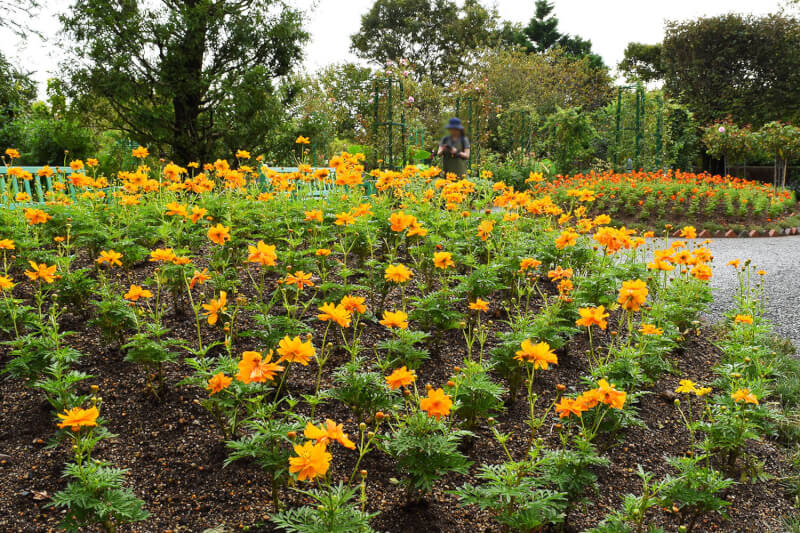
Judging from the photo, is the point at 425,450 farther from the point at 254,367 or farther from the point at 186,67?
the point at 186,67

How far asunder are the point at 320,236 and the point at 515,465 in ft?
7.36

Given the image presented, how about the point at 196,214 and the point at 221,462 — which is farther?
the point at 196,214

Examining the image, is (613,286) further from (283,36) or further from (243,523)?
(283,36)

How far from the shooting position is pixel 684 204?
9.14 meters

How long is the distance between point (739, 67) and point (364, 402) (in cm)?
2811

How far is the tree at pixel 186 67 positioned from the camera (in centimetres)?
747

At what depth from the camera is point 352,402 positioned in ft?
6.68

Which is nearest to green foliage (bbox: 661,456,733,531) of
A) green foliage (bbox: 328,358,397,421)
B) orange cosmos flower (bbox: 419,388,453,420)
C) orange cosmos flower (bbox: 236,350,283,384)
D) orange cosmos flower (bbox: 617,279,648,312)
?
orange cosmos flower (bbox: 617,279,648,312)

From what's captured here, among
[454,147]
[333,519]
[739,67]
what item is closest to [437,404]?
[333,519]

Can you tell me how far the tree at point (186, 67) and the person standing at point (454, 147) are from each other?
2.97m

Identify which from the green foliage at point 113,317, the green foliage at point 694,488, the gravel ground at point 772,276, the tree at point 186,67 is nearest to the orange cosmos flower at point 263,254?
the green foliage at point 113,317

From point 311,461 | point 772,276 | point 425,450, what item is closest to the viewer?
point 311,461

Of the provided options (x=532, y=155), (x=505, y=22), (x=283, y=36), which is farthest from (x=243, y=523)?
(x=505, y=22)

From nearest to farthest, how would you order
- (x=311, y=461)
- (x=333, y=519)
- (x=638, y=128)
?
(x=311, y=461) → (x=333, y=519) → (x=638, y=128)
